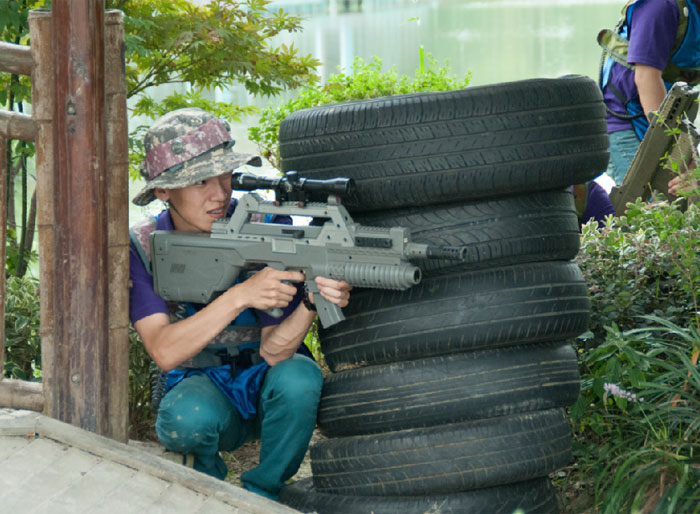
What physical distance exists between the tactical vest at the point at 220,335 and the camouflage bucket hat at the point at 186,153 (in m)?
0.14

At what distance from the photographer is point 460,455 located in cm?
306

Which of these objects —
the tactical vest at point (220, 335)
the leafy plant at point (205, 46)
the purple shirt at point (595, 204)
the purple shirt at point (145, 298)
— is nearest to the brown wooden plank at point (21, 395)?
the purple shirt at point (145, 298)

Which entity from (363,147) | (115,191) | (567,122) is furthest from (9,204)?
(567,122)

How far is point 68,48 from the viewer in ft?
10.0

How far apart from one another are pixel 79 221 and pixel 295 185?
763mm

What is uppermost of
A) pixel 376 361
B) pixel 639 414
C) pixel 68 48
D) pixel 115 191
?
pixel 68 48

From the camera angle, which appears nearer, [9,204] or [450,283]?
[450,283]

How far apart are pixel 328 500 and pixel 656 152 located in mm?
3174

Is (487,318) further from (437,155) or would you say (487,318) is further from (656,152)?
(656,152)

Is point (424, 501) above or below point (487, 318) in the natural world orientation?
below

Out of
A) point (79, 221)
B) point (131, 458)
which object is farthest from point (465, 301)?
point (79, 221)

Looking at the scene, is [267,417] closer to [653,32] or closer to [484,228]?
[484,228]

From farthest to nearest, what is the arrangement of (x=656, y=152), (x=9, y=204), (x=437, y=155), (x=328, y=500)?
(x=9, y=204) → (x=656, y=152) → (x=328, y=500) → (x=437, y=155)

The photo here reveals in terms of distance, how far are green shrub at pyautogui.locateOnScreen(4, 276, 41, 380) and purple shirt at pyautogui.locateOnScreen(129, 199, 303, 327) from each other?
3.36ft
